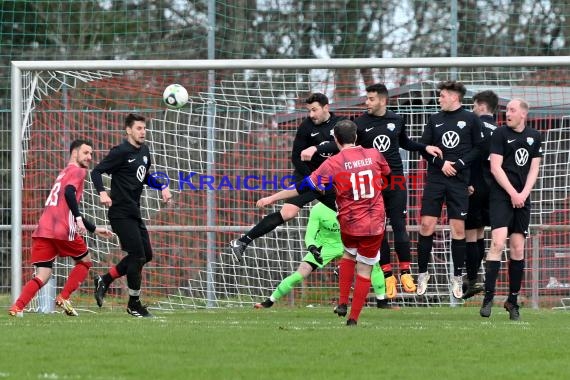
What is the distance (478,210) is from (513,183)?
1.87m

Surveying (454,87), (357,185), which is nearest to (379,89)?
(454,87)

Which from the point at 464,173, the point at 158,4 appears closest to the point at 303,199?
the point at 464,173

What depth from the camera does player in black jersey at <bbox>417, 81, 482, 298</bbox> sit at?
12.8 metres

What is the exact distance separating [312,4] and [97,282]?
1276 cm

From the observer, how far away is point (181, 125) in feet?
53.2

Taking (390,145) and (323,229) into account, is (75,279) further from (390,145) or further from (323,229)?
(390,145)

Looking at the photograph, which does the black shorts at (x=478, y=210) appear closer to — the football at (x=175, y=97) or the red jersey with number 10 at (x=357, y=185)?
the red jersey with number 10 at (x=357, y=185)

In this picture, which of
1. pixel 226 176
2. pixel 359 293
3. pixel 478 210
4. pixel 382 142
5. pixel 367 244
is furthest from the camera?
pixel 226 176

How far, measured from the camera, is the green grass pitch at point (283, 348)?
7645mm

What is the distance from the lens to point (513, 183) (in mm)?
11898

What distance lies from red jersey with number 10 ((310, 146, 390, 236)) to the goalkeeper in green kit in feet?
9.63

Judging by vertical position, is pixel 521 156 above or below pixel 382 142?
below

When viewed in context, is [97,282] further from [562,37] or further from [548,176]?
[562,37]

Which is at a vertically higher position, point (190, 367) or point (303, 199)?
point (303, 199)
